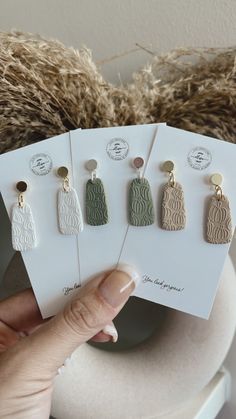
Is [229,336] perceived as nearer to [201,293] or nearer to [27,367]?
[201,293]

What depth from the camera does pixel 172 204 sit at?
531mm

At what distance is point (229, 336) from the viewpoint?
0.67 metres

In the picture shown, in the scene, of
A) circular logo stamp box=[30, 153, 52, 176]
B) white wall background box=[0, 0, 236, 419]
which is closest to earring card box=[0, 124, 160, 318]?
circular logo stamp box=[30, 153, 52, 176]

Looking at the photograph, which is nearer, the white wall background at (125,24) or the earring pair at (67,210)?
the earring pair at (67,210)

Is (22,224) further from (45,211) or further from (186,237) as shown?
(186,237)

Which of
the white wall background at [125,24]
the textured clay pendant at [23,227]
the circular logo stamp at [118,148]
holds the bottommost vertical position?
the textured clay pendant at [23,227]

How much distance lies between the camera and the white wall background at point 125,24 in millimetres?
662

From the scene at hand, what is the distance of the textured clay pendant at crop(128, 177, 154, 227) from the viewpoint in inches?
21.0

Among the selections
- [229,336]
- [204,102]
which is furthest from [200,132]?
[229,336]

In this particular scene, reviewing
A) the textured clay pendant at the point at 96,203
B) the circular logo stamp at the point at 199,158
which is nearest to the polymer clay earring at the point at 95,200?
the textured clay pendant at the point at 96,203

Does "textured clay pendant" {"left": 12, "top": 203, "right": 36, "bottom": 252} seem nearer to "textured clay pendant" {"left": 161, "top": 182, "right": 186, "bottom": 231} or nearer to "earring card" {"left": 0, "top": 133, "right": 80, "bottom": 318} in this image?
"earring card" {"left": 0, "top": 133, "right": 80, "bottom": 318}

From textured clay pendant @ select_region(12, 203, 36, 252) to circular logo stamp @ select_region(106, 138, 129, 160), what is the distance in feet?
0.39

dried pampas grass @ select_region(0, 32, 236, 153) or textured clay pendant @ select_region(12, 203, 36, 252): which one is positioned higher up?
dried pampas grass @ select_region(0, 32, 236, 153)

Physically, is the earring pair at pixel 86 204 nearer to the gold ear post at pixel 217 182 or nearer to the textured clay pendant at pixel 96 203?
the textured clay pendant at pixel 96 203
